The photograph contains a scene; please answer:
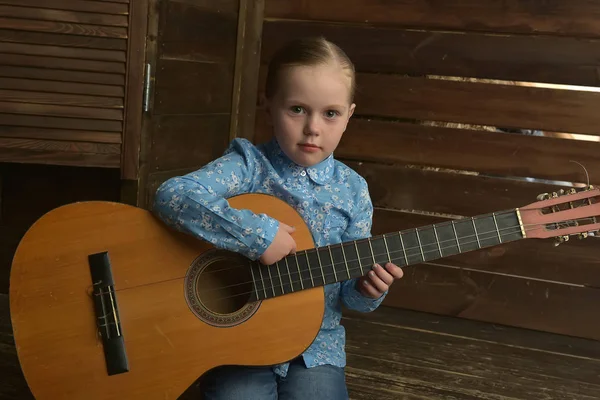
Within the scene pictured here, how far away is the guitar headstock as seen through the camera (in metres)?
1.14

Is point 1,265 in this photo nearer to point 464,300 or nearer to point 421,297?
point 421,297

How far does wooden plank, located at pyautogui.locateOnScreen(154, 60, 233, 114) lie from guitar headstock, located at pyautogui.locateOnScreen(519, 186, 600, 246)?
111cm

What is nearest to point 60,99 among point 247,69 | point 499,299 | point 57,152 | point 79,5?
point 57,152

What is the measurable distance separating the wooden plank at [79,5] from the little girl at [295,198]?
2.05 ft

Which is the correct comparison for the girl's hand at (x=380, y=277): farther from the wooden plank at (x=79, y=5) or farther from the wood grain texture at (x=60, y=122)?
the wooden plank at (x=79, y=5)

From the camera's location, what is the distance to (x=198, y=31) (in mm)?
1946

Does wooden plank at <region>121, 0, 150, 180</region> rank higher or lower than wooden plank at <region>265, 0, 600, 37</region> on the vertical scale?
lower

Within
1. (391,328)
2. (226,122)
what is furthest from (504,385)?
(226,122)

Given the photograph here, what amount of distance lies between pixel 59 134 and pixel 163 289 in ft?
2.53

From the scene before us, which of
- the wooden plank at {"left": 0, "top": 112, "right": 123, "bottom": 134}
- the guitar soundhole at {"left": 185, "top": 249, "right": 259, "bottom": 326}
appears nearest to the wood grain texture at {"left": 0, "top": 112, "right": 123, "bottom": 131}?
the wooden plank at {"left": 0, "top": 112, "right": 123, "bottom": 134}

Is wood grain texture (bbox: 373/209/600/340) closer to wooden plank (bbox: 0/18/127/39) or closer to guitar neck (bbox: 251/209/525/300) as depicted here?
guitar neck (bbox: 251/209/525/300)

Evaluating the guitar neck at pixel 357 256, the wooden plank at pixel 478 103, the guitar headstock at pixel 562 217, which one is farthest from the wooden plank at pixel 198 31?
→ the guitar headstock at pixel 562 217

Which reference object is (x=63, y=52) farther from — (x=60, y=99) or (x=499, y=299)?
(x=499, y=299)

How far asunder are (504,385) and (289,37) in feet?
4.58
